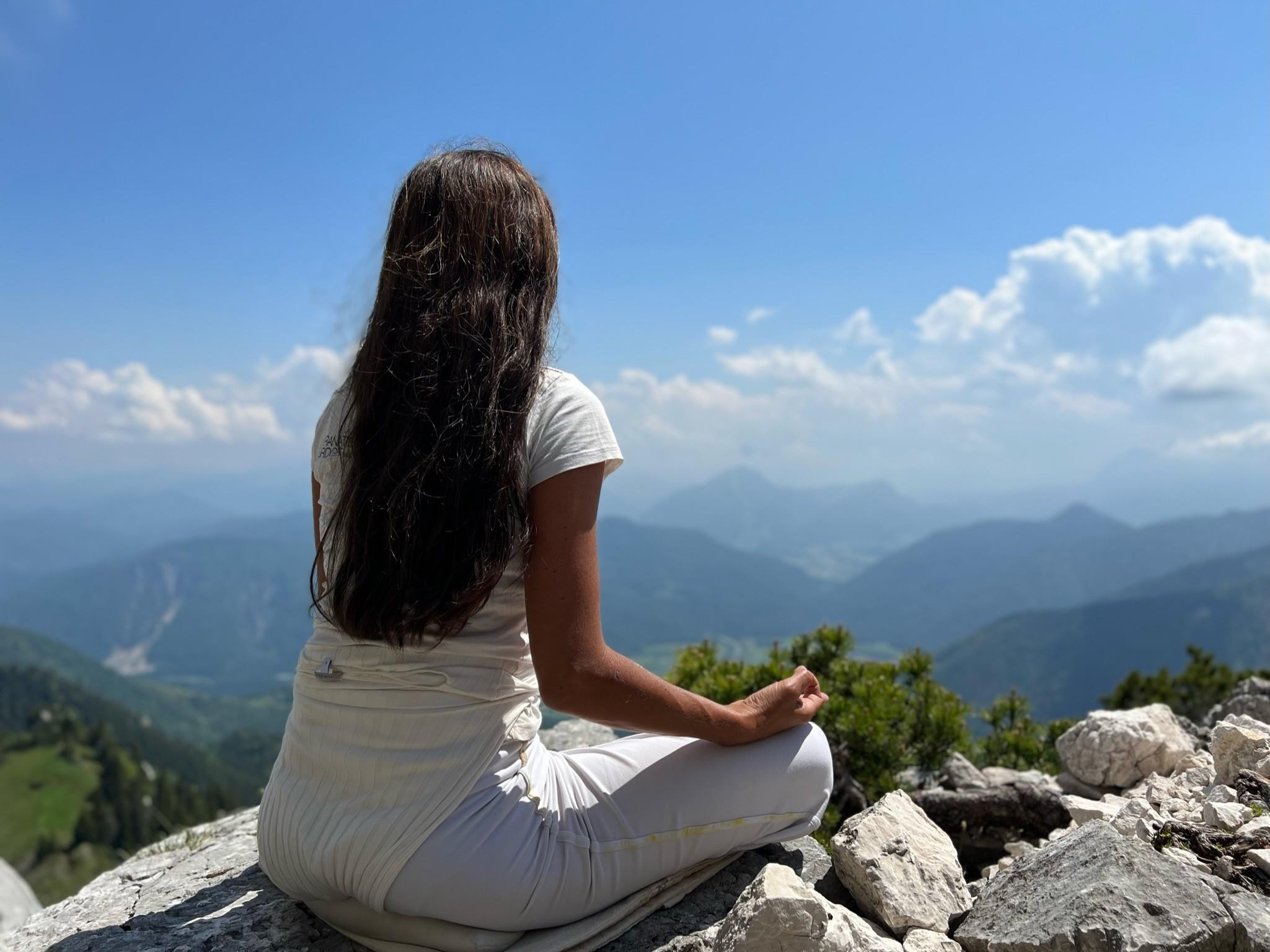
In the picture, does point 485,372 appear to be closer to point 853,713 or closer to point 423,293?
point 423,293

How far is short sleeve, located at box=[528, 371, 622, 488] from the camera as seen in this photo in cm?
294

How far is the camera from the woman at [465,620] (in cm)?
292

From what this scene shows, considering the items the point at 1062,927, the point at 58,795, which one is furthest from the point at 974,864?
the point at 58,795

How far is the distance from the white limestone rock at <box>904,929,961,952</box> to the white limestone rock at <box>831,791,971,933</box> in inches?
5.6

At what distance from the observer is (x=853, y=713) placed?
20.8ft

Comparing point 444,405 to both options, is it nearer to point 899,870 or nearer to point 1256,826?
point 899,870

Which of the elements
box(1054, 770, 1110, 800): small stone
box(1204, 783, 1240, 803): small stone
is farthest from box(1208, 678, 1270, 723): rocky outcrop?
box(1204, 783, 1240, 803): small stone

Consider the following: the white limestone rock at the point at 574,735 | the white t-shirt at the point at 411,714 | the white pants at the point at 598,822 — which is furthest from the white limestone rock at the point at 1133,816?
the white limestone rock at the point at 574,735

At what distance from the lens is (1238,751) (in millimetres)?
4375

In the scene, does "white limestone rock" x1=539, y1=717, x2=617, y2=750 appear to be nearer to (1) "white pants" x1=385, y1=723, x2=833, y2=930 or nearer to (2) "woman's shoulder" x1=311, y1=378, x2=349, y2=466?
(1) "white pants" x1=385, y1=723, x2=833, y2=930

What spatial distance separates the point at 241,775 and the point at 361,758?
153 meters

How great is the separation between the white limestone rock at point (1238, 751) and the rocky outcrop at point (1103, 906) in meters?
1.43

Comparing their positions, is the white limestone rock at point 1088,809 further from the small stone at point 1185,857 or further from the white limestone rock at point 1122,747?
the white limestone rock at point 1122,747

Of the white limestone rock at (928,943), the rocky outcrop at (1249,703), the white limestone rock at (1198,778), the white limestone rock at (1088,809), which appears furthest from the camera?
the rocky outcrop at (1249,703)
